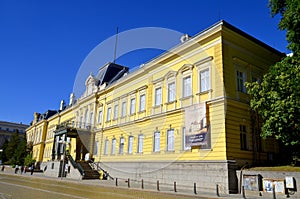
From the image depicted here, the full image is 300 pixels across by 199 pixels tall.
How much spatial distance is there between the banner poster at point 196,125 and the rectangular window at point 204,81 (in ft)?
4.76

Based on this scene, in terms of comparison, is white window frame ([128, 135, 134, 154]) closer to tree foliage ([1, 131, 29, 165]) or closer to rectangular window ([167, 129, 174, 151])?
rectangular window ([167, 129, 174, 151])

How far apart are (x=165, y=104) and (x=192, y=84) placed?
3.56 metres

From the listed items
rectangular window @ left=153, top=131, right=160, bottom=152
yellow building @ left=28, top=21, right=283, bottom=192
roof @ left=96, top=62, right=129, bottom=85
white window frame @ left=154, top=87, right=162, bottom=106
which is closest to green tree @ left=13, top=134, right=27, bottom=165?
roof @ left=96, top=62, right=129, bottom=85

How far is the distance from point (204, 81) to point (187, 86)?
1.99 metres

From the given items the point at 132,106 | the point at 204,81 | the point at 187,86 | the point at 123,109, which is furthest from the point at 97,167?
the point at 204,81

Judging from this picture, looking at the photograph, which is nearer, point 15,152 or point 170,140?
point 170,140

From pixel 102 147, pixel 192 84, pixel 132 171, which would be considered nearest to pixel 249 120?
pixel 192 84

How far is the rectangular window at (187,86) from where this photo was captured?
21312 millimetres

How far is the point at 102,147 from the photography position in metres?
32.9

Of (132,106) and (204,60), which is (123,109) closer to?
(132,106)

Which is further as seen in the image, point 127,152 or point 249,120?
point 127,152

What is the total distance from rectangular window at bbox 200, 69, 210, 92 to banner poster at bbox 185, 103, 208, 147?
4.76 feet

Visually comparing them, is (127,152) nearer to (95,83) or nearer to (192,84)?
(192,84)

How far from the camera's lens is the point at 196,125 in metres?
19.2
